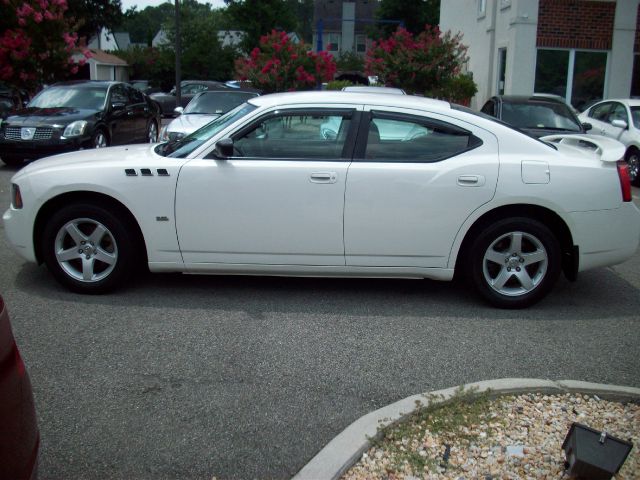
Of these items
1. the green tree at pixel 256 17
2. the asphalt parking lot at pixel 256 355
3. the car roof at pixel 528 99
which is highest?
the green tree at pixel 256 17

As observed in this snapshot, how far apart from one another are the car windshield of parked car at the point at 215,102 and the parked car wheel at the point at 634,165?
729 cm

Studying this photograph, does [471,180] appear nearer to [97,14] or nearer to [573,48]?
[573,48]

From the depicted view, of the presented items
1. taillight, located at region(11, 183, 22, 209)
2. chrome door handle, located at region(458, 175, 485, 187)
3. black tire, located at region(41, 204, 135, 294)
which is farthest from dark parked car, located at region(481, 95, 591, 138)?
taillight, located at region(11, 183, 22, 209)

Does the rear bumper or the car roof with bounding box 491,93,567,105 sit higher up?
the car roof with bounding box 491,93,567,105

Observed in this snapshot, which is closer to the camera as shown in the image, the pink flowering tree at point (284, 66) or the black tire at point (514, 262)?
the black tire at point (514, 262)

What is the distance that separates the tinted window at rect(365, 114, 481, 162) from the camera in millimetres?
5379

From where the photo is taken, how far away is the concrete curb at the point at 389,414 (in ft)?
10.5

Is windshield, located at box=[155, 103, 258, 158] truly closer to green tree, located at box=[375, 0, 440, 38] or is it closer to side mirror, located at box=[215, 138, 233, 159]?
side mirror, located at box=[215, 138, 233, 159]

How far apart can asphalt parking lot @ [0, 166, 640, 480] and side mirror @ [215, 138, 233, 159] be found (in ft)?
3.78

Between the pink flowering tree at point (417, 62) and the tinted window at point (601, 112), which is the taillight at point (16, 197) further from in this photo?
the pink flowering tree at point (417, 62)

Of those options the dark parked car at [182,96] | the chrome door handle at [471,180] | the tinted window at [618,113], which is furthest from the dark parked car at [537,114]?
the dark parked car at [182,96]

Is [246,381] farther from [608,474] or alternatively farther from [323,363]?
[608,474]

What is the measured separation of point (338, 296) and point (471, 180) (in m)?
1.42

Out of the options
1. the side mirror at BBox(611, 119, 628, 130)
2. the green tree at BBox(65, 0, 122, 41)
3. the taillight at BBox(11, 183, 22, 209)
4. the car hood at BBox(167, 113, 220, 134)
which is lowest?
the taillight at BBox(11, 183, 22, 209)
